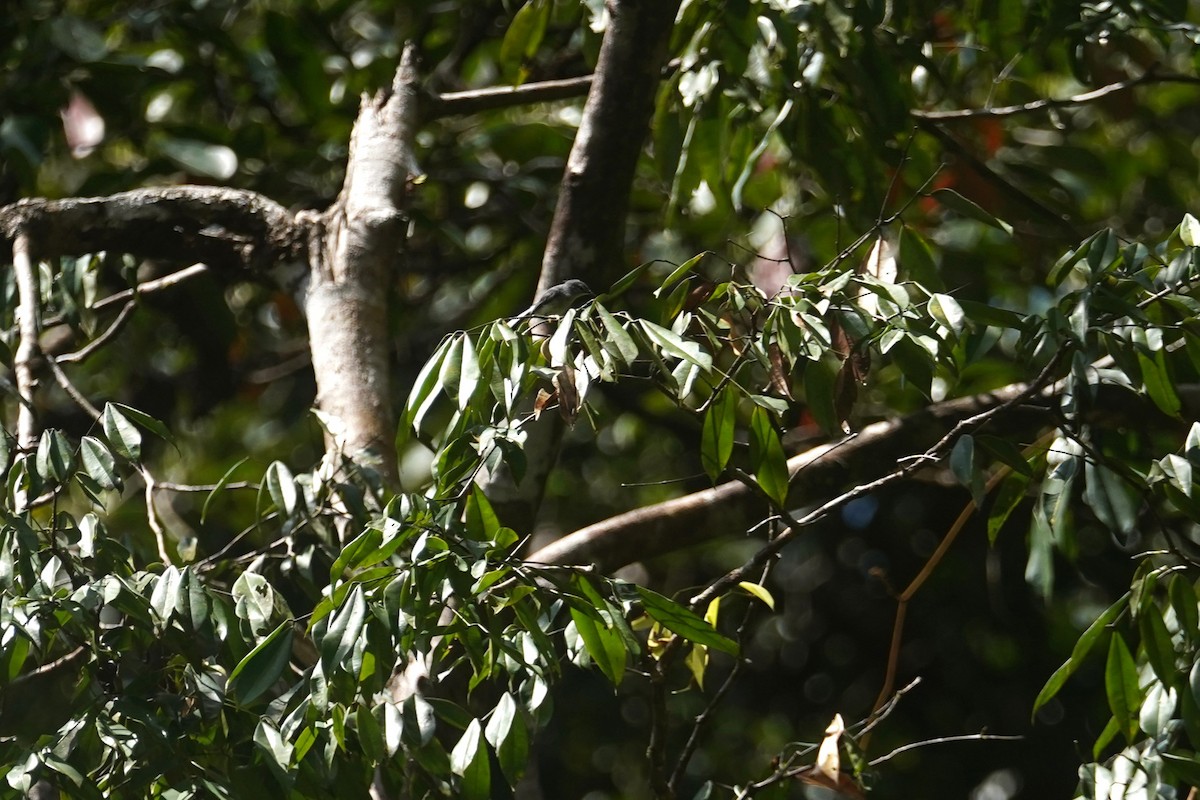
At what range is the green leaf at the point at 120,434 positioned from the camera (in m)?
1.14

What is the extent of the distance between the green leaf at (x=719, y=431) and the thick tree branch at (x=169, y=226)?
78 centimetres

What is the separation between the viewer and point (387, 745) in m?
1.03

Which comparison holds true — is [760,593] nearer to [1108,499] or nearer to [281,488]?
[1108,499]

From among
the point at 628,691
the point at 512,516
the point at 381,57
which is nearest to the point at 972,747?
the point at 628,691

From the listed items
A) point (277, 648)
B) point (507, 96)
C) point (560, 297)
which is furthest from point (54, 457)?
point (507, 96)

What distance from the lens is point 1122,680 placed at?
1178 mm

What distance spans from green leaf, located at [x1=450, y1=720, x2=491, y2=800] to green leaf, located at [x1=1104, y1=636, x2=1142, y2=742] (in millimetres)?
561

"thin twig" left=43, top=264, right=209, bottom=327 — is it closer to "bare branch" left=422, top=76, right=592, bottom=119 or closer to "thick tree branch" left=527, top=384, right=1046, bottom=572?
"bare branch" left=422, top=76, right=592, bottom=119

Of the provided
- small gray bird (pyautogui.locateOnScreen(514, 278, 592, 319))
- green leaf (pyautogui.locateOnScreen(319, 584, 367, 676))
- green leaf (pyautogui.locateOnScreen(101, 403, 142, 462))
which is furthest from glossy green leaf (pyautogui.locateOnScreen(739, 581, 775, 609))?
green leaf (pyautogui.locateOnScreen(101, 403, 142, 462))

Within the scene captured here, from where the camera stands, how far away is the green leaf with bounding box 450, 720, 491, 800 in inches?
40.7

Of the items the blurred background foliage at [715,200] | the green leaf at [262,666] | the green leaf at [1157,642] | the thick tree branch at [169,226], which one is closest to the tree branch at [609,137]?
the blurred background foliage at [715,200]

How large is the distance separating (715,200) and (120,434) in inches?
44.8

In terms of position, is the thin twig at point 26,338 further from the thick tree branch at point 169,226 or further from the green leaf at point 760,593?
the green leaf at point 760,593

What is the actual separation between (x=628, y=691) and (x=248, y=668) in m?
1.97
